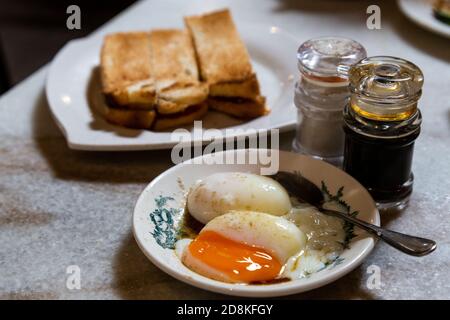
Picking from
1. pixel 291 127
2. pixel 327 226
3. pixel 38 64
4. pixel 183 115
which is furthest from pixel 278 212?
pixel 38 64

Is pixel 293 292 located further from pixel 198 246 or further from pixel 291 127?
pixel 291 127

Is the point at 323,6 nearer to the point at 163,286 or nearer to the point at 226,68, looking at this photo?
the point at 226,68

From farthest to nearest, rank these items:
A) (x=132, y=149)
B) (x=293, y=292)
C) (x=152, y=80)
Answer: (x=152, y=80)
(x=132, y=149)
(x=293, y=292)

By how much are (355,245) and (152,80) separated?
574mm

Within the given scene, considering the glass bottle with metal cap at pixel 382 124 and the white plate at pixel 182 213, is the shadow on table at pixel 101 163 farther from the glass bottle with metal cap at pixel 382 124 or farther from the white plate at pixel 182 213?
the glass bottle with metal cap at pixel 382 124

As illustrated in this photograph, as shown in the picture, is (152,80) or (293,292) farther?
(152,80)

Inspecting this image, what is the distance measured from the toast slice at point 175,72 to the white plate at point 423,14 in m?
0.55

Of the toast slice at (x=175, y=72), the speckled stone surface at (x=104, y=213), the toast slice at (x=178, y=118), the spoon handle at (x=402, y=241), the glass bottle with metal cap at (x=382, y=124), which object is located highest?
the glass bottle with metal cap at (x=382, y=124)

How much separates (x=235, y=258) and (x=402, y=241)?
0.71ft

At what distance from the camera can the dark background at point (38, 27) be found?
2918 millimetres

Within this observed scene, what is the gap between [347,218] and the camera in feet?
2.77

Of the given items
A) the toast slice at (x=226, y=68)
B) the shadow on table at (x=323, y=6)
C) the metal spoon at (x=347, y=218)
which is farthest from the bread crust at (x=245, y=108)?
the shadow on table at (x=323, y=6)

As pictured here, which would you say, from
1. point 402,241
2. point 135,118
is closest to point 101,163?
point 135,118

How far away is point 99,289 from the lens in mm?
814
